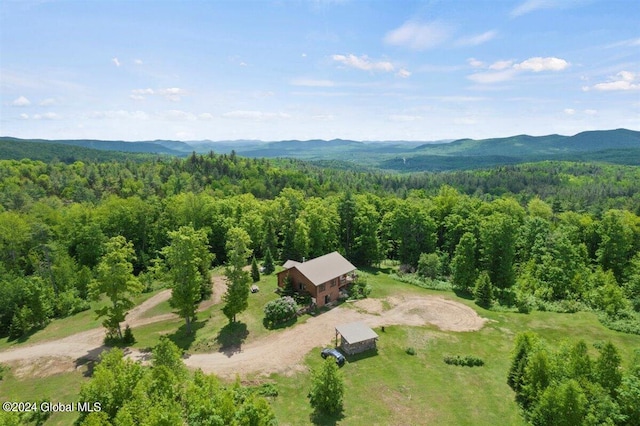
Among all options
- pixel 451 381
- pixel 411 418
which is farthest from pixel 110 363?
pixel 451 381

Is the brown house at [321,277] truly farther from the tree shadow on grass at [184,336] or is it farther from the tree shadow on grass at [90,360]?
the tree shadow on grass at [90,360]

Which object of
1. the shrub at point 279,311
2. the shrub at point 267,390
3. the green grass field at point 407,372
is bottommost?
the green grass field at point 407,372

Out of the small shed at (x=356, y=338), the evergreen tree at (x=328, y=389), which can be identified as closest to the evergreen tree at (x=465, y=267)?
the small shed at (x=356, y=338)

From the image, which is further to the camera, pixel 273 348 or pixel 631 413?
pixel 273 348

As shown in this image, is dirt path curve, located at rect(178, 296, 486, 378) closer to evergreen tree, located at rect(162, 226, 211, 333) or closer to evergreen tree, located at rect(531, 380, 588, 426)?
evergreen tree, located at rect(162, 226, 211, 333)

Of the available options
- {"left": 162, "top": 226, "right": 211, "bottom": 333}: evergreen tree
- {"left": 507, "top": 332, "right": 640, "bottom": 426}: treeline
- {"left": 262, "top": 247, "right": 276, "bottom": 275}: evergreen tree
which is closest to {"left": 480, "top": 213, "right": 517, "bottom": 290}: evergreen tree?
{"left": 507, "top": 332, "right": 640, "bottom": 426}: treeline

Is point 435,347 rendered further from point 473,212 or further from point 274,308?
point 473,212
